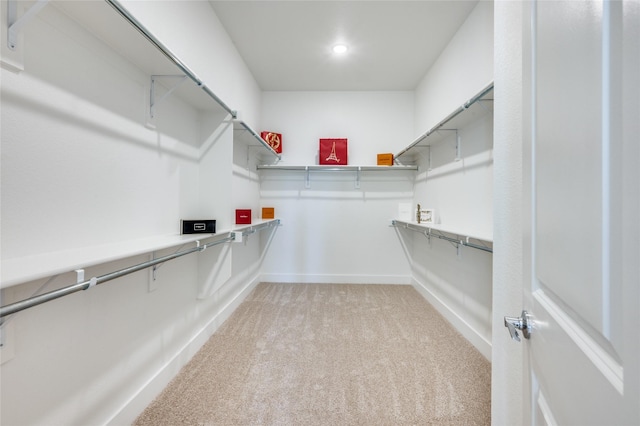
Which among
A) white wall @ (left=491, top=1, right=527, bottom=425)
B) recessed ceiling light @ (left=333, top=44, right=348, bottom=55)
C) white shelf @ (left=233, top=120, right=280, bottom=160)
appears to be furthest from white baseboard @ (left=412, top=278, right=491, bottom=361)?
recessed ceiling light @ (left=333, top=44, right=348, bottom=55)

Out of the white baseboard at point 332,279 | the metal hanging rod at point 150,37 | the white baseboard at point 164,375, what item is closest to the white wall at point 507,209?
the metal hanging rod at point 150,37

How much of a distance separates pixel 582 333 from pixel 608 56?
1.30 feet

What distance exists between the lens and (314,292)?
3145 millimetres

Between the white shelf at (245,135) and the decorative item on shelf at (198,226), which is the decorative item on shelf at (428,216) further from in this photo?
the decorative item on shelf at (198,226)

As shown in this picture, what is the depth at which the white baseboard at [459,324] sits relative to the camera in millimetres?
1845

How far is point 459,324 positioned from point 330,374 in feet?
4.12

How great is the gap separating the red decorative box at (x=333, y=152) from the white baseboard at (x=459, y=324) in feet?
5.94

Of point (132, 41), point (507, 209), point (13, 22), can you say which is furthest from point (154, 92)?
point (507, 209)

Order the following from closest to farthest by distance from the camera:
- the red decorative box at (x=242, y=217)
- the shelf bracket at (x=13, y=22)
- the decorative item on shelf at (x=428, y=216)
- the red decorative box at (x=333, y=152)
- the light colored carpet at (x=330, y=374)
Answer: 1. the shelf bracket at (x=13, y=22)
2. the light colored carpet at (x=330, y=374)
3. the red decorative box at (x=242, y=217)
4. the decorative item on shelf at (x=428, y=216)
5. the red decorative box at (x=333, y=152)

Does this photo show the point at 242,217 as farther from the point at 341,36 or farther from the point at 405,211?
the point at 405,211

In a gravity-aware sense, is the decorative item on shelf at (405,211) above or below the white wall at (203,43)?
below

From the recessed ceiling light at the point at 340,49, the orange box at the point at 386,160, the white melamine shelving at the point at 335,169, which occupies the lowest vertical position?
the white melamine shelving at the point at 335,169

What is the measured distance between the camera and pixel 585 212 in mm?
388

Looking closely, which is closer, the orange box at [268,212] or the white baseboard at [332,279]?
the orange box at [268,212]
